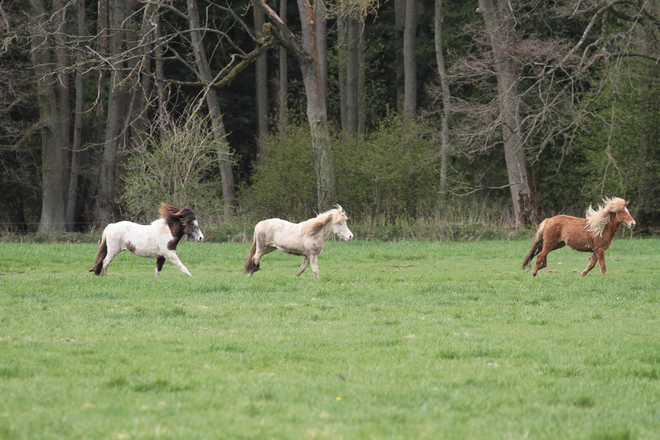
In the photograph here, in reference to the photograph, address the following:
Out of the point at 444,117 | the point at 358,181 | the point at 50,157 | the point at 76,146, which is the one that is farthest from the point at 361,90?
the point at 50,157

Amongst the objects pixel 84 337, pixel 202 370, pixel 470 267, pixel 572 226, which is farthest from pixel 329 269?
pixel 202 370

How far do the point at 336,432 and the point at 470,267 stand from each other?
13385 mm

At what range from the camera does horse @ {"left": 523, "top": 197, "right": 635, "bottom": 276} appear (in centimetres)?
1409

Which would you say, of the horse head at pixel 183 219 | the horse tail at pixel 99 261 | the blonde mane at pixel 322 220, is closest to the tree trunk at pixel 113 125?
the horse tail at pixel 99 261

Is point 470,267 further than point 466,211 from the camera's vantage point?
No

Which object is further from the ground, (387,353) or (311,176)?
(311,176)

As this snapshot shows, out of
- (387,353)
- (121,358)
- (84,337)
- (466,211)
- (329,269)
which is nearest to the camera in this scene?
(121,358)

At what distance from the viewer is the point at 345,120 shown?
42.2 m

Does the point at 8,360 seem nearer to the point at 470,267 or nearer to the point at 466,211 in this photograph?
the point at 470,267

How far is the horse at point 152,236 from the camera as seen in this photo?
13.7 metres

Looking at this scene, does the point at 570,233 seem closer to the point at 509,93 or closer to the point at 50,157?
the point at 509,93

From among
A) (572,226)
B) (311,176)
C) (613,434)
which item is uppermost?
(311,176)

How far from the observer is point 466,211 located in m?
28.6

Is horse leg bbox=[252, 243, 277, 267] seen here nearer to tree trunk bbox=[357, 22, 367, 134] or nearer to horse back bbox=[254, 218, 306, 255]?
horse back bbox=[254, 218, 306, 255]
